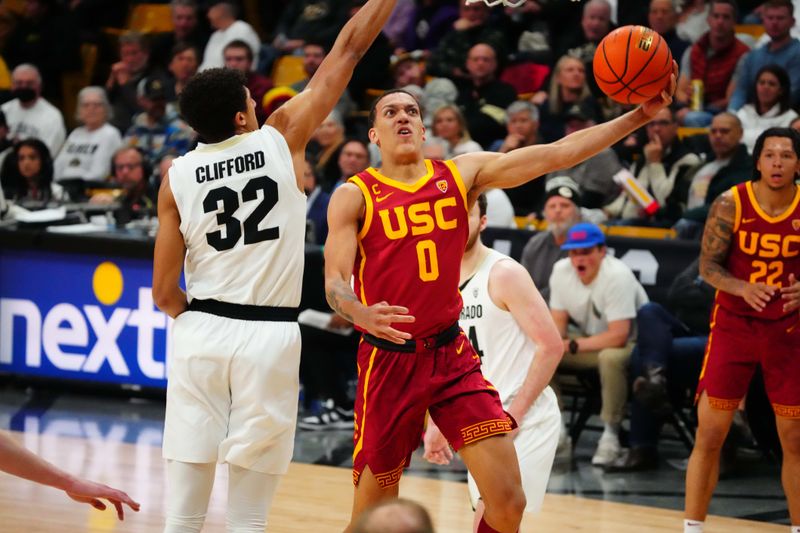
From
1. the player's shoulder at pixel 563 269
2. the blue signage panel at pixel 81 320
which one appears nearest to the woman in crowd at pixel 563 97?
the player's shoulder at pixel 563 269

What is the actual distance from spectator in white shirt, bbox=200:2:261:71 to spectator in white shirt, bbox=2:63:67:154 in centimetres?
166

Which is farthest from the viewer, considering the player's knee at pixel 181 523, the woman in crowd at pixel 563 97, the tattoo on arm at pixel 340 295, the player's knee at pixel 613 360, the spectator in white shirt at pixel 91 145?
the spectator in white shirt at pixel 91 145

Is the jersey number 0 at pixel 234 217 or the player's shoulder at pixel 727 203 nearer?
the jersey number 0 at pixel 234 217

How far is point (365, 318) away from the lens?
4586 mm

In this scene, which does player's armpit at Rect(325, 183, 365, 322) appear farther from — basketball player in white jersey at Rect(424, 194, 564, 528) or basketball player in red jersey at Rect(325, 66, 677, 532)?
basketball player in white jersey at Rect(424, 194, 564, 528)

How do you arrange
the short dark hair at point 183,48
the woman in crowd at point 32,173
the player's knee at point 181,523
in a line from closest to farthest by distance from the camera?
the player's knee at point 181,523
the woman in crowd at point 32,173
the short dark hair at point 183,48

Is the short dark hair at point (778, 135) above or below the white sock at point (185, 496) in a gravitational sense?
above

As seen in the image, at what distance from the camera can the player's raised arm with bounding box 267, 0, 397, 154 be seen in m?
4.62

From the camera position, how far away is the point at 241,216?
4.43 meters

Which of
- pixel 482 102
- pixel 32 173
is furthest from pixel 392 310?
pixel 32 173

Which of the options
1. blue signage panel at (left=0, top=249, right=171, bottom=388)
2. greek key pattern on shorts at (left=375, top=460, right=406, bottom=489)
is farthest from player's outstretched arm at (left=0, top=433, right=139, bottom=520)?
blue signage panel at (left=0, top=249, right=171, bottom=388)

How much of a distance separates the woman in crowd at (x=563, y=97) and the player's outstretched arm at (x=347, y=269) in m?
6.11

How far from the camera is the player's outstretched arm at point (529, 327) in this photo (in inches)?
217

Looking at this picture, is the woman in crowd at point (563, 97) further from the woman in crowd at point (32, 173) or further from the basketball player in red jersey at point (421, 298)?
the basketball player in red jersey at point (421, 298)
